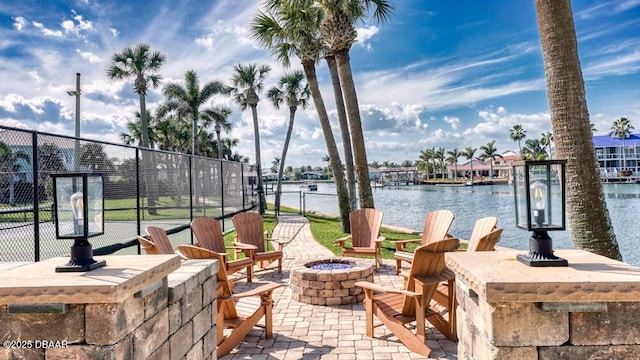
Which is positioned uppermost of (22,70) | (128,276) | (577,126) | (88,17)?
(88,17)

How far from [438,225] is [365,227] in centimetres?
160

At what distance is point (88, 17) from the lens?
34.9ft

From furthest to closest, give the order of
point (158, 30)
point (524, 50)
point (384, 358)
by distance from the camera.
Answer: point (524, 50)
point (158, 30)
point (384, 358)

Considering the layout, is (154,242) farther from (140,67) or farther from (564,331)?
(140,67)

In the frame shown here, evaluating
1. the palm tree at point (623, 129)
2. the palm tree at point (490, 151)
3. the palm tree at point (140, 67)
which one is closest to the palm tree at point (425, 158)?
the palm tree at point (490, 151)

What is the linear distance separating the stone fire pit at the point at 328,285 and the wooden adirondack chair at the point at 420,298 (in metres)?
0.97

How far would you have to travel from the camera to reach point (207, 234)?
5.36m

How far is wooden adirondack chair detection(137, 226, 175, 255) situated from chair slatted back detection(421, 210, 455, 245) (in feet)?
11.4

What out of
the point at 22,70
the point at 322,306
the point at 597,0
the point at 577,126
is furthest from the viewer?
the point at 22,70

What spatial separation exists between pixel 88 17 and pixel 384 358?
11995 mm

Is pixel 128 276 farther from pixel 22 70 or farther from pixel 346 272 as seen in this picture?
pixel 22 70

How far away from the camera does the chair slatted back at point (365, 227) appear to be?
21.4 ft

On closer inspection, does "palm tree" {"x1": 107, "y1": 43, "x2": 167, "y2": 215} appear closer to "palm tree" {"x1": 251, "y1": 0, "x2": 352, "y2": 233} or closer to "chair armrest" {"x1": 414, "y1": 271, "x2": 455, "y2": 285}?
"palm tree" {"x1": 251, "y1": 0, "x2": 352, "y2": 233}

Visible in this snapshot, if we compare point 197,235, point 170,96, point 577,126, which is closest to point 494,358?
point 577,126
